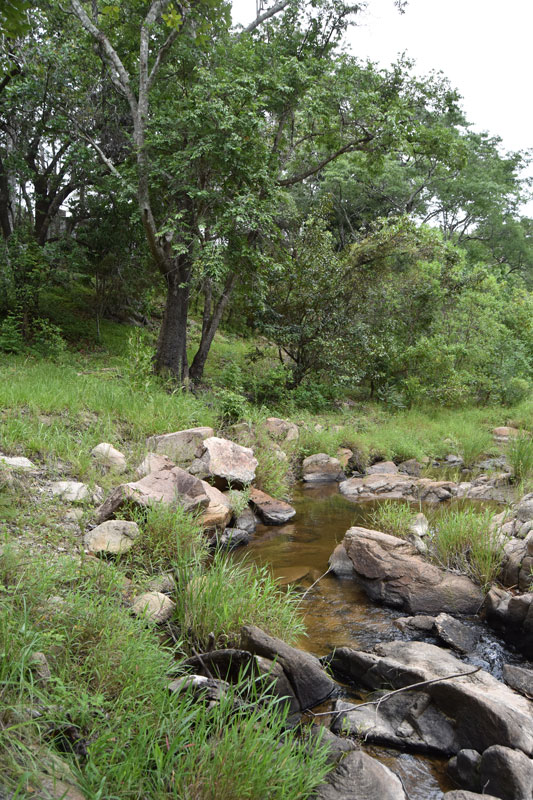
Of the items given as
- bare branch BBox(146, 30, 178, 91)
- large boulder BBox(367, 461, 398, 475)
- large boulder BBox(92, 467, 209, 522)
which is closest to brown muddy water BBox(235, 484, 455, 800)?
large boulder BBox(92, 467, 209, 522)

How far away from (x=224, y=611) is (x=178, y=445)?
3477 millimetres

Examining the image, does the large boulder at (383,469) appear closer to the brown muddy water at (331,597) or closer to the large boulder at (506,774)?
the brown muddy water at (331,597)

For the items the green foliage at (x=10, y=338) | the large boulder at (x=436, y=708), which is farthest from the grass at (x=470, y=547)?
the green foliage at (x=10, y=338)

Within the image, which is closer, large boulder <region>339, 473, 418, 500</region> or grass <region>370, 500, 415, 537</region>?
grass <region>370, 500, 415, 537</region>

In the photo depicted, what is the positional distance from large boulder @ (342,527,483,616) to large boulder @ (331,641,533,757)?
101cm

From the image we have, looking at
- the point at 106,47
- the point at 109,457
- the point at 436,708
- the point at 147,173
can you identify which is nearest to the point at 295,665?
the point at 436,708

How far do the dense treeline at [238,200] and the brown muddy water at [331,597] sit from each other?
4.22 m

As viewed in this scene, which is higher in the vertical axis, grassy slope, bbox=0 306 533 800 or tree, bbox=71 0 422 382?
tree, bbox=71 0 422 382

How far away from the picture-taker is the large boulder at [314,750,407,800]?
7.58 ft

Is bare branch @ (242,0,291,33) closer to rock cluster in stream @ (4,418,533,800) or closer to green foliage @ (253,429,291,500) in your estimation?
green foliage @ (253,429,291,500)

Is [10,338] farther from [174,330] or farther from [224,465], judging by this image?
[224,465]

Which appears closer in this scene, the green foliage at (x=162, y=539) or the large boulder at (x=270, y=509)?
the green foliage at (x=162, y=539)

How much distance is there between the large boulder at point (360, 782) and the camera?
231 cm

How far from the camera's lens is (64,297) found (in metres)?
16.6
